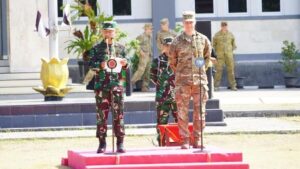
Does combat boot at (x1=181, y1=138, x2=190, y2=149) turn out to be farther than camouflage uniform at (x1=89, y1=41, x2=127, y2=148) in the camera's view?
Yes

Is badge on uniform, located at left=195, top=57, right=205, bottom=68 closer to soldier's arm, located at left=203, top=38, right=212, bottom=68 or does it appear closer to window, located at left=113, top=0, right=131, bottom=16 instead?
soldier's arm, located at left=203, top=38, right=212, bottom=68

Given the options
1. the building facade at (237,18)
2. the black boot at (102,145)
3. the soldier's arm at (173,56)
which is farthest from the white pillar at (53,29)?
the building facade at (237,18)

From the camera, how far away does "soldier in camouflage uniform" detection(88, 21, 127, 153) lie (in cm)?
1102

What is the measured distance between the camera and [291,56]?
1109 inches

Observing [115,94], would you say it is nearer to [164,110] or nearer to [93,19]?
[164,110]

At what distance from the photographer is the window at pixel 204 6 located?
2950 cm

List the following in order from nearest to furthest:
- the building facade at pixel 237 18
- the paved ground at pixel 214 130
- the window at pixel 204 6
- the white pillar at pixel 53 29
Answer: the paved ground at pixel 214 130
the white pillar at pixel 53 29
the building facade at pixel 237 18
the window at pixel 204 6

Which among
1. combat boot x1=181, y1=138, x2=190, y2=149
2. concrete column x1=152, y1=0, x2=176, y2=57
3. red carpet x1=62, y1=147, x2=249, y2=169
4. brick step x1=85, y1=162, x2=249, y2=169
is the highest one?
concrete column x1=152, y1=0, x2=176, y2=57

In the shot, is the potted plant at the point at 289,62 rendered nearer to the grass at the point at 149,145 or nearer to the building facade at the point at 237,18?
the building facade at the point at 237,18

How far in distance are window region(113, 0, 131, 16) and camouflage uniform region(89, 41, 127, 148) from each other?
715 inches

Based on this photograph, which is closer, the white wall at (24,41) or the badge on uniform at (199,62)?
the badge on uniform at (199,62)

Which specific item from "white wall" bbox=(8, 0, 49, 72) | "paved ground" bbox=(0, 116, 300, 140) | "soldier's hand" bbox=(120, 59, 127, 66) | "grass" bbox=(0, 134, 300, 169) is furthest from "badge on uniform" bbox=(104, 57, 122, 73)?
"white wall" bbox=(8, 0, 49, 72)

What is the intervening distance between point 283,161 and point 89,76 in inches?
121

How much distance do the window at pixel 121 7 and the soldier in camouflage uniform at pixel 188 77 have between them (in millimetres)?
17899
